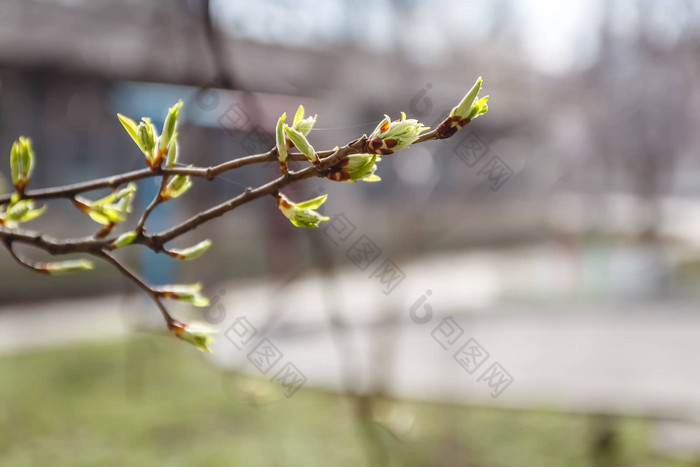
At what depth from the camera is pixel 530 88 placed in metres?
6.06

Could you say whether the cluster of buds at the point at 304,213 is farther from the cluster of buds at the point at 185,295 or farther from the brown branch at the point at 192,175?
the cluster of buds at the point at 185,295

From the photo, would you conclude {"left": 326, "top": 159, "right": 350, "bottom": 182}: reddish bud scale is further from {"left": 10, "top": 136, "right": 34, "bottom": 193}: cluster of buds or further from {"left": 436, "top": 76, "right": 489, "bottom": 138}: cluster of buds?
{"left": 10, "top": 136, "right": 34, "bottom": 193}: cluster of buds

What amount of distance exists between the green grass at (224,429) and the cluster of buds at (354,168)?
7.37 ft

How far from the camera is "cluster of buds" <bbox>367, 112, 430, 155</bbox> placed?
19.6 inches

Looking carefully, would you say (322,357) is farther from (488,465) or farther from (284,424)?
(488,465)

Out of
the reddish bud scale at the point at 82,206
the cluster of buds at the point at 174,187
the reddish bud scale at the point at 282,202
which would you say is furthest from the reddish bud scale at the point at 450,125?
the reddish bud scale at the point at 82,206

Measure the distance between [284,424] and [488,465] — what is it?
3.67ft

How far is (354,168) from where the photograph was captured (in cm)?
53

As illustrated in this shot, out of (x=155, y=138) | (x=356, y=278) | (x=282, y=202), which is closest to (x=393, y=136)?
(x=282, y=202)

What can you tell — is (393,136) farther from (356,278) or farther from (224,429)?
(356,278)

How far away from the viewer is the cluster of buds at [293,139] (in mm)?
531

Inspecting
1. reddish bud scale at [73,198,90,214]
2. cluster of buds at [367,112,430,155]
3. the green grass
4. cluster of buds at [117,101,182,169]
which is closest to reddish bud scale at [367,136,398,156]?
cluster of buds at [367,112,430,155]

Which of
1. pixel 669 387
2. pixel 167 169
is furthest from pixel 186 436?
pixel 669 387

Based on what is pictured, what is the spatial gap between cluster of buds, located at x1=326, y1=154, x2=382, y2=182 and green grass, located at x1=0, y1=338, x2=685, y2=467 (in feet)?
7.37
